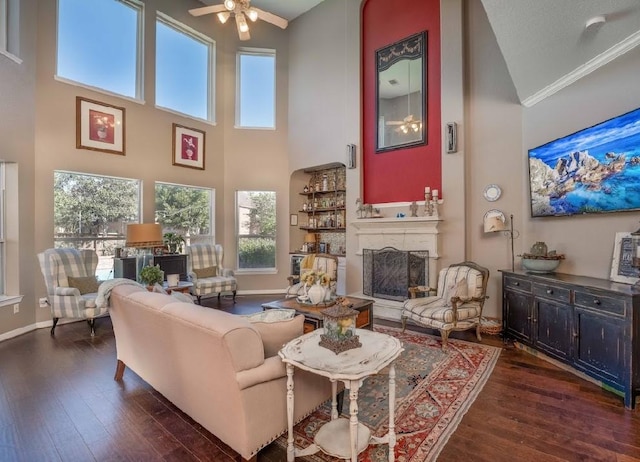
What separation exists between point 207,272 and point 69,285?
6.76ft

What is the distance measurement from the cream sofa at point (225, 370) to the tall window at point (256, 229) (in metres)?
4.53

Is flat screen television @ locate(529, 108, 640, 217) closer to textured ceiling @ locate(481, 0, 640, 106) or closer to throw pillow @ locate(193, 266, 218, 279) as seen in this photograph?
textured ceiling @ locate(481, 0, 640, 106)

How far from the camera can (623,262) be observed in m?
2.99

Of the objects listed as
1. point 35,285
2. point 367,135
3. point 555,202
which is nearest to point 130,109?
point 35,285

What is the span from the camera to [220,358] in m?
1.71

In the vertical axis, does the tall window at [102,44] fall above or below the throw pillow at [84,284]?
above

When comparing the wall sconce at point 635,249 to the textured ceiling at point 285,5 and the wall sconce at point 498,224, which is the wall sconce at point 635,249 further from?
the textured ceiling at point 285,5

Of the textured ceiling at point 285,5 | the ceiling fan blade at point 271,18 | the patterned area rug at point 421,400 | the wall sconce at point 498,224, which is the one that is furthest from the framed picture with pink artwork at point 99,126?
the wall sconce at point 498,224

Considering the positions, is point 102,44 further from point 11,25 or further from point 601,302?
point 601,302

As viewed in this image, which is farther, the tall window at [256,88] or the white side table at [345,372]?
the tall window at [256,88]

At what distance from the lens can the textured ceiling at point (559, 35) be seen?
8.10 feet

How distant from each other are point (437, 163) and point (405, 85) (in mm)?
1521

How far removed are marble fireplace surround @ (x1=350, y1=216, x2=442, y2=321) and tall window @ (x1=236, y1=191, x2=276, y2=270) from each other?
212 centimetres

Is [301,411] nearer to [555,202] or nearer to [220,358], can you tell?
[220,358]
